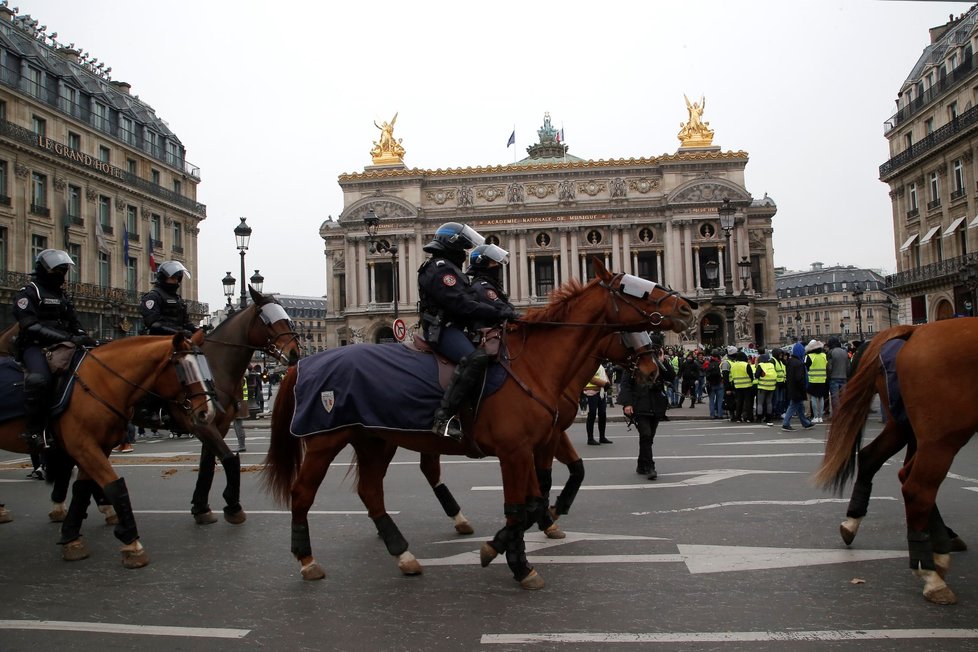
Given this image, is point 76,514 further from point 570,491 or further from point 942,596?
point 942,596

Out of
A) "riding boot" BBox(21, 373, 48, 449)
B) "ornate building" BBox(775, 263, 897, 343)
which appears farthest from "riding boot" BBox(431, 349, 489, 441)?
"ornate building" BBox(775, 263, 897, 343)

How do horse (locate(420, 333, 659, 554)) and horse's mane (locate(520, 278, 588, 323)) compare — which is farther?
horse (locate(420, 333, 659, 554))

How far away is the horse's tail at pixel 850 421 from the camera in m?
6.13

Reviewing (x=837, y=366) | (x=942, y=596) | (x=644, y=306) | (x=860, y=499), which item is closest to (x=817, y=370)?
(x=837, y=366)

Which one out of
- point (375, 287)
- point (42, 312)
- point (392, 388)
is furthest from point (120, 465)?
point (375, 287)

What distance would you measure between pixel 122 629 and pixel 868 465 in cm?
568

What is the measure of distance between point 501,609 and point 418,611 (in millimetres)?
538

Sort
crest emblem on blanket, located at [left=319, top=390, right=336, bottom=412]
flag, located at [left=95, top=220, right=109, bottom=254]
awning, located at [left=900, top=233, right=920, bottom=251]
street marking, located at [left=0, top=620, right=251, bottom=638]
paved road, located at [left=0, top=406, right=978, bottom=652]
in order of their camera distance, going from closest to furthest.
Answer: paved road, located at [left=0, top=406, right=978, bottom=652]
street marking, located at [left=0, top=620, right=251, bottom=638]
crest emblem on blanket, located at [left=319, top=390, right=336, bottom=412]
flag, located at [left=95, top=220, right=109, bottom=254]
awning, located at [left=900, top=233, right=920, bottom=251]

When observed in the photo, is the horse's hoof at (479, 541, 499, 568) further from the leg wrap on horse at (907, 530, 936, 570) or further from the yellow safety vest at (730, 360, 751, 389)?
the yellow safety vest at (730, 360, 751, 389)

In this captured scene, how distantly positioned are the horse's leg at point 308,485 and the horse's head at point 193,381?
4.17 ft

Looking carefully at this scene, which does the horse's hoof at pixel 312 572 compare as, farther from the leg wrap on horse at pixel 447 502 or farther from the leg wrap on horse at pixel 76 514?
the leg wrap on horse at pixel 76 514

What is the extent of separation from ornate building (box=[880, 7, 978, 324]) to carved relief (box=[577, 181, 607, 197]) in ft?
76.8

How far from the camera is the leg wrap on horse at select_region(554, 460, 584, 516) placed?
7.45 meters

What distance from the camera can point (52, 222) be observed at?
124 ft
